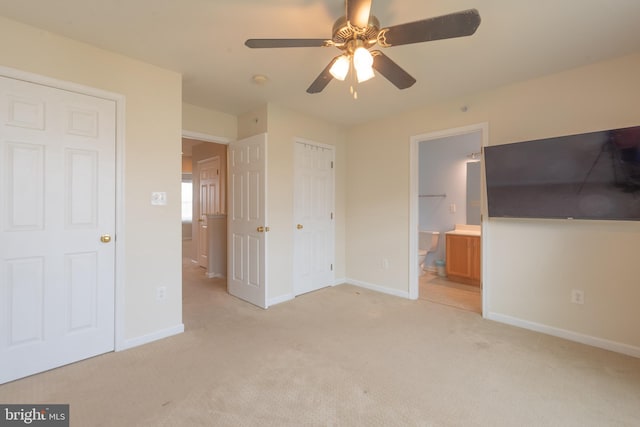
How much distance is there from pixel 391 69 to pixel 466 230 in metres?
3.70

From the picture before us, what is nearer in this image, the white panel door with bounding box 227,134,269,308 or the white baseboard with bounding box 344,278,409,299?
the white panel door with bounding box 227,134,269,308

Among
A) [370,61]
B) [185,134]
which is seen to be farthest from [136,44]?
[370,61]

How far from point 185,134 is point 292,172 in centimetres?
131

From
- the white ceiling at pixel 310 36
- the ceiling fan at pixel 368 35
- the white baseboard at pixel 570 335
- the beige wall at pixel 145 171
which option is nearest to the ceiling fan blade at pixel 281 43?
the ceiling fan at pixel 368 35

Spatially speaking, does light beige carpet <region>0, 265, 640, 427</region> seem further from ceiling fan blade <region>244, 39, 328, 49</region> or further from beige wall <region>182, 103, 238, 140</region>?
beige wall <region>182, 103, 238, 140</region>

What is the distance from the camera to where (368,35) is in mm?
1596

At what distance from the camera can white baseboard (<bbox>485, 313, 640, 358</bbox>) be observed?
232cm

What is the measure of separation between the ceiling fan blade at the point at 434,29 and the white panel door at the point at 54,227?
2.19m

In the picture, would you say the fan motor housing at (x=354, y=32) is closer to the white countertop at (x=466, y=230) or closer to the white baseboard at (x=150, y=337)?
the white baseboard at (x=150, y=337)

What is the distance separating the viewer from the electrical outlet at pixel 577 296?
2521mm

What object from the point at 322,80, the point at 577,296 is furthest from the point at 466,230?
the point at 322,80

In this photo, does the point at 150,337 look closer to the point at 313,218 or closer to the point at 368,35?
the point at 313,218

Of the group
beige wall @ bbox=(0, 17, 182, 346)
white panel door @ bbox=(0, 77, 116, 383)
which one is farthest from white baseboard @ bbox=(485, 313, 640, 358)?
white panel door @ bbox=(0, 77, 116, 383)

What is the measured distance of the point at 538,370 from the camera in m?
2.08
